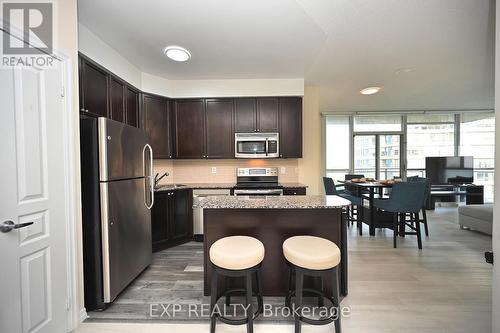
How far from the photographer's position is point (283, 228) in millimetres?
1992

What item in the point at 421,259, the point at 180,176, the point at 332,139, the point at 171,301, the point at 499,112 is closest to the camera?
the point at 499,112

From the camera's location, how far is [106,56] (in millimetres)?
2574

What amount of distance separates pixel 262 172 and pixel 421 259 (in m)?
2.54

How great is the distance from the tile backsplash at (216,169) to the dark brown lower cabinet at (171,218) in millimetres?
644

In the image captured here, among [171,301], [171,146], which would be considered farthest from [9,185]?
[171,146]

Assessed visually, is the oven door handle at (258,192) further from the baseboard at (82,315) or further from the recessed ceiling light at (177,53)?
the baseboard at (82,315)

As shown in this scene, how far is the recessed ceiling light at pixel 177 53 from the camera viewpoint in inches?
104

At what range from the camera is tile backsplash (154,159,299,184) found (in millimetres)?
4129

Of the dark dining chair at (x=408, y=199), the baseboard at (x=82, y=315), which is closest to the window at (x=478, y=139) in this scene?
the dark dining chair at (x=408, y=199)

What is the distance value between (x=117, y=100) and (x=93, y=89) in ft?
1.53

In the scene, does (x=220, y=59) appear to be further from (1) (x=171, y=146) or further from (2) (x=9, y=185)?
(2) (x=9, y=185)

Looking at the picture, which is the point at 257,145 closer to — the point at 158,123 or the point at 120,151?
the point at 158,123

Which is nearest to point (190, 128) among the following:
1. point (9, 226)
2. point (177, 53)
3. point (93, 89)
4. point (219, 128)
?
point (219, 128)

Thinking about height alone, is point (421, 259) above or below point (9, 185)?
below
